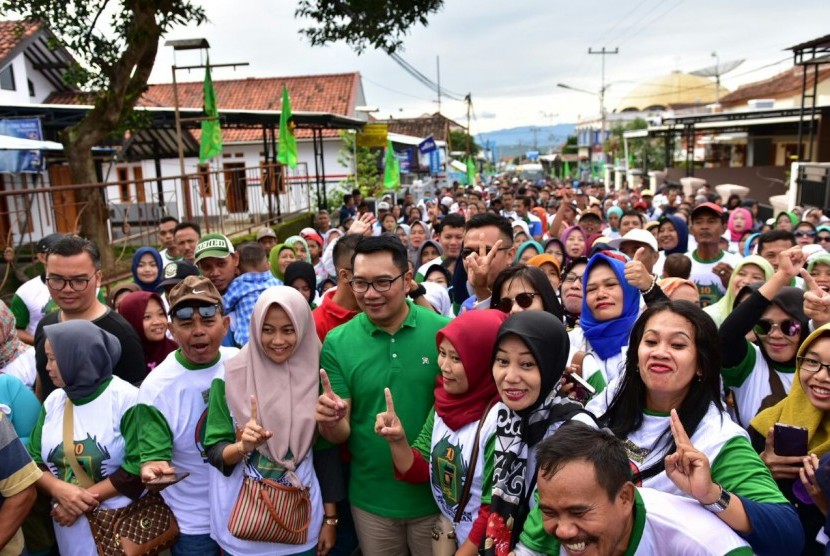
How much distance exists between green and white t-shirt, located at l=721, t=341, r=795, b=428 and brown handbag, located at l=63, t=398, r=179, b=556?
276cm

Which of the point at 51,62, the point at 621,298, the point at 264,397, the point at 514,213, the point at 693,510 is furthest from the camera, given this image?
the point at 51,62

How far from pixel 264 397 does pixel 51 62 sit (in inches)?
865

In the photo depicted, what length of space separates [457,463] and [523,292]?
103 centimetres

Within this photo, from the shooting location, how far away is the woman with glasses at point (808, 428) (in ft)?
8.09

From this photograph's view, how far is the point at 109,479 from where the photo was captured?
112 inches

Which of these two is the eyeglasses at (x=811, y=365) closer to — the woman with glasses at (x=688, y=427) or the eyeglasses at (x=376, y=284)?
the woman with glasses at (x=688, y=427)

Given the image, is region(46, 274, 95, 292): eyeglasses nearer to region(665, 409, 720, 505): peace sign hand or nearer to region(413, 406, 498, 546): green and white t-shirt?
region(413, 406, 498, 546): green and white t-shirt

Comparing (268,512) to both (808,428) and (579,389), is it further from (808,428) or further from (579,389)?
(808,428)

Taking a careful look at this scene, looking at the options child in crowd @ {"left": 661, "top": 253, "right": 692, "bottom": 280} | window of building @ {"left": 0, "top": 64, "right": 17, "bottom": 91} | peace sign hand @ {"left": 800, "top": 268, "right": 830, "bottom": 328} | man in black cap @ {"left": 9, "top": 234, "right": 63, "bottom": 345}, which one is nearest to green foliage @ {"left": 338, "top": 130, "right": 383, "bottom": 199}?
window of building @ {"left": 0, "top": 64, "right": 17, "bottom": 91}

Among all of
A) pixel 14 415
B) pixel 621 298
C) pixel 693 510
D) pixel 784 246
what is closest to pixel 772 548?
pixel 693 510

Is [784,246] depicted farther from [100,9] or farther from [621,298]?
[100,9]

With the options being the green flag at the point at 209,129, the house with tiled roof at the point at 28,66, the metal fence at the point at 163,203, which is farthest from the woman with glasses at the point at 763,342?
the house with tiled roof at the point at 28,66

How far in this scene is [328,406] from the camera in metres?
2.62

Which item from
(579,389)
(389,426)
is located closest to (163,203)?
(389,426)
